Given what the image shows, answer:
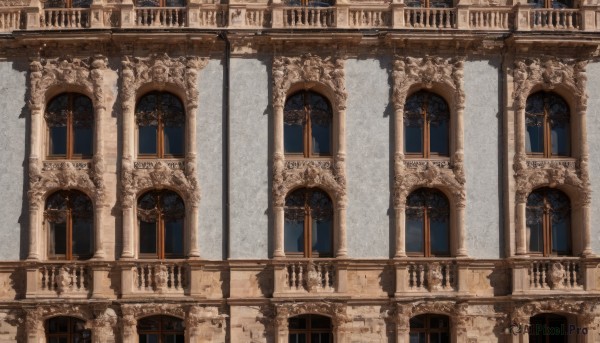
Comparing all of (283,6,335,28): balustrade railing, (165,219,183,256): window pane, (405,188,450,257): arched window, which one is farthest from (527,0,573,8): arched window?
(165,219,183,256): window pane

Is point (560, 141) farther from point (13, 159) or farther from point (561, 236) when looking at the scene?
point (13, 159)

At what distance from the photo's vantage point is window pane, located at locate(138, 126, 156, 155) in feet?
113

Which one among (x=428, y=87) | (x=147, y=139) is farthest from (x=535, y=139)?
(x=147, y=139)

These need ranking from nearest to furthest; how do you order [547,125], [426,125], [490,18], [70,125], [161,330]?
[161,330] < [70,125] < [426,125] < [490,18] < [547,125]

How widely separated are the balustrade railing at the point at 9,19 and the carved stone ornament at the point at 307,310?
1185 cm

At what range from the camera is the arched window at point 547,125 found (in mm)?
34844

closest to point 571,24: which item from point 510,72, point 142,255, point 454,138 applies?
point 510,72

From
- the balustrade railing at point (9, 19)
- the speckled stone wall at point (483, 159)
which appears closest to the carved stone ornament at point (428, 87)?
the speckled stone wall at point (483, 159)

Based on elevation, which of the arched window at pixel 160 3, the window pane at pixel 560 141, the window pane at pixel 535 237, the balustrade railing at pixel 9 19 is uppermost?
the arched window at pixel 160 3

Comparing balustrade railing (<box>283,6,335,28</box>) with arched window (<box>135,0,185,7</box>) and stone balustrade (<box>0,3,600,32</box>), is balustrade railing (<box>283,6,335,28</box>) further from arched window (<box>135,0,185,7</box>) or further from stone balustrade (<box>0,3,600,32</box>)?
arched window (<box>135,0,185,7</box>)

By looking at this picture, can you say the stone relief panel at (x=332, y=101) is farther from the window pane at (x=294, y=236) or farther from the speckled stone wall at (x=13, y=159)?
→ the speckled stone wall at (x=13, y=159)

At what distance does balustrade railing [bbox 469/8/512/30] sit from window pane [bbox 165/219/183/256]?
11.1 m

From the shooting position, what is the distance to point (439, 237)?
113 ft

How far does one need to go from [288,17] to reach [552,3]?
28.3 feet
